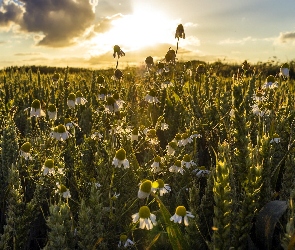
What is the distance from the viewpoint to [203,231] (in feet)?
7.32

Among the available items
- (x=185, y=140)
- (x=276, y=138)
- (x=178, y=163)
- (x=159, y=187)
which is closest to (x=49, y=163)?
(x=159, y=187)

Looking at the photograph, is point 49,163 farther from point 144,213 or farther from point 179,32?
point 179,32

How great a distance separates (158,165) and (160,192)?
52cm

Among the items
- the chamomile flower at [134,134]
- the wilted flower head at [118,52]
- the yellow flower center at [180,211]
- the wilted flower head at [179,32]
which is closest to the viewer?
the yellow flower center at [180,211]

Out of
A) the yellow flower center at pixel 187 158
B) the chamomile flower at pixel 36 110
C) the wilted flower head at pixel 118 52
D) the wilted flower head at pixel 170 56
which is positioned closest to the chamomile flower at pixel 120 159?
the yellow flower center at pixel 187 158

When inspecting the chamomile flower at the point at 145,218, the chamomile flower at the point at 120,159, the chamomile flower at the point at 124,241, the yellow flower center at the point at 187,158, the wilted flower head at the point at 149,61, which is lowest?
the chamomile flower at the point at 124,241

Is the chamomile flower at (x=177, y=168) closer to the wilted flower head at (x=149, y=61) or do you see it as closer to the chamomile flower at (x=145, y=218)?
the chamomile flower at (x=145, y=218)

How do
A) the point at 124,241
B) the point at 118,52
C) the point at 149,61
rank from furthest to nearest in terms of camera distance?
1. the point at 149,61
2. the point at 118,52
3. the point at 124,241

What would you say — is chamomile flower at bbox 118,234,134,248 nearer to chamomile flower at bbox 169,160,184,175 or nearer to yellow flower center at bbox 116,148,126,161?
yellow flower center at bbox 116,148,126,161

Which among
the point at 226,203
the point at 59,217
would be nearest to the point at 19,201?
the point at 59,217

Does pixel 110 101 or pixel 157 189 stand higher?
pixel 110 101

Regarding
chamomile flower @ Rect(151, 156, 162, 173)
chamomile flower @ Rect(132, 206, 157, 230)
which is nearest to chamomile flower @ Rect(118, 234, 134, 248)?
chamomile flower @ Rect(132, 206, 157, 230)

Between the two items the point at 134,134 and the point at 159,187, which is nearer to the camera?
the point at 159,187

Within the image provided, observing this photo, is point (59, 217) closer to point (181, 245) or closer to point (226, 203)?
point (181, 245)
